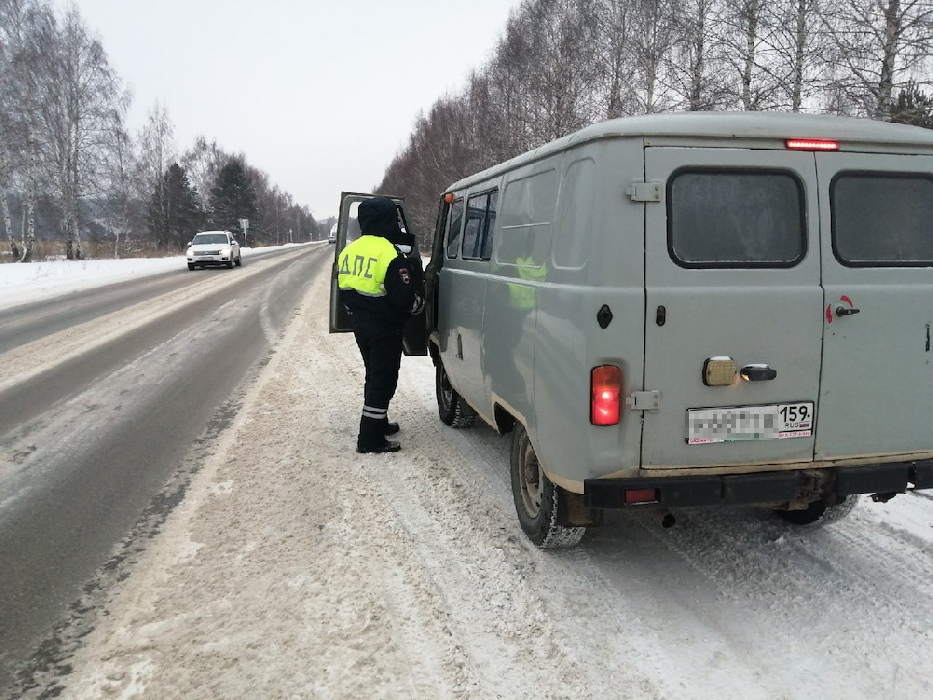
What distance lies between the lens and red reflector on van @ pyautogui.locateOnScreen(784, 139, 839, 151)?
290 centimetres

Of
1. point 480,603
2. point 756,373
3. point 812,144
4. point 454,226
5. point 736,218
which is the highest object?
point 812,144

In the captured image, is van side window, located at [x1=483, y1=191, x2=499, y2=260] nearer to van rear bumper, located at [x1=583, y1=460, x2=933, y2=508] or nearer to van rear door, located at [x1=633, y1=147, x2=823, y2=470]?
van rear door, located at [x1=633, y1=147, x2=823, y2=470]

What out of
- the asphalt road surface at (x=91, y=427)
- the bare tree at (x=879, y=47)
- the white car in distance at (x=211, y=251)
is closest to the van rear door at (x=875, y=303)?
the asphalt road surface at (x=91, y=427)

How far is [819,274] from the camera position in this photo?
9.57ft

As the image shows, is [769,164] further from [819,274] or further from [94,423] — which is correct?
[94,423]

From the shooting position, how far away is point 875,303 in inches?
116

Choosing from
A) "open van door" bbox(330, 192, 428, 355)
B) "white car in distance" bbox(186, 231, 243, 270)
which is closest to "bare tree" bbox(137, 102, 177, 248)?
"white car in distance" bbox(186, 231, 243, 270)

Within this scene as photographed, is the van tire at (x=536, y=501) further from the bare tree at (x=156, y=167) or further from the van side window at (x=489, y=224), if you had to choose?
the bare tree at (x=156, y=167)

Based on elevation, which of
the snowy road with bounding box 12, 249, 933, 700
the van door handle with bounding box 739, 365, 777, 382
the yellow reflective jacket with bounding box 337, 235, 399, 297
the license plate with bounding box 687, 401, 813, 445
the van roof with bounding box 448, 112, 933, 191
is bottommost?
the snowy road with bounding box 12, 249, 933, 700

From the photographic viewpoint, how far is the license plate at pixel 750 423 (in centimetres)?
288

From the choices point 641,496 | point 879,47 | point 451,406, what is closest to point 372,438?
point 451,406

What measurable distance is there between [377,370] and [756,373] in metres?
3.02

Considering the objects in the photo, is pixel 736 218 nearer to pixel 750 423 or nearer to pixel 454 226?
pixel 750 423

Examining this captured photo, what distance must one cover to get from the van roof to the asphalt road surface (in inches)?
127
